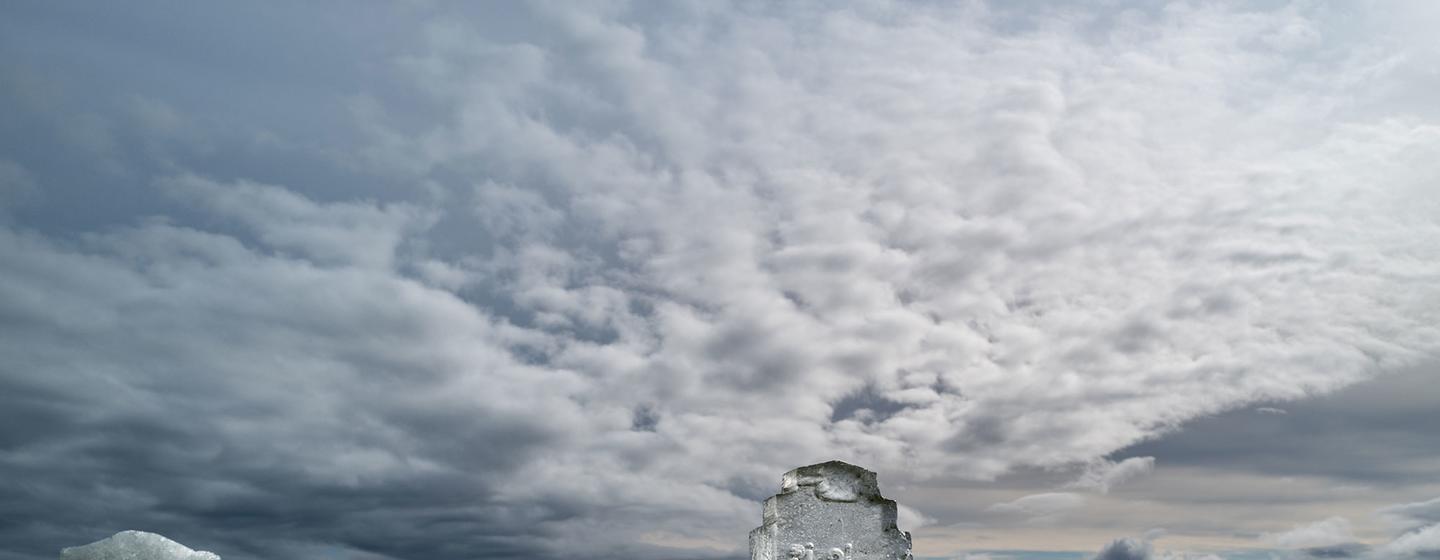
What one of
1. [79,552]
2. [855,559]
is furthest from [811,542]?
[79,552]

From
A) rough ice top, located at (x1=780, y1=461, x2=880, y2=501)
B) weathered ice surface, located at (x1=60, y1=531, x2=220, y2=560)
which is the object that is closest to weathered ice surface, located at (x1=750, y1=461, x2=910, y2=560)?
rough ice top, located at (x1=780, y1=461, x2=880, y2=501)

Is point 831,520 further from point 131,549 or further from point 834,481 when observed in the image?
point 131,549

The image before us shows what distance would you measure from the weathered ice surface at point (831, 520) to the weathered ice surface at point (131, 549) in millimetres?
5338

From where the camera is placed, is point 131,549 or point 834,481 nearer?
point 131,549

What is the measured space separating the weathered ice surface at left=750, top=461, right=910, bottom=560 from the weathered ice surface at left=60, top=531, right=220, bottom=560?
534 centimetres

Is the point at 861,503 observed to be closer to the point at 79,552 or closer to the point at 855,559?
the point at 855,559

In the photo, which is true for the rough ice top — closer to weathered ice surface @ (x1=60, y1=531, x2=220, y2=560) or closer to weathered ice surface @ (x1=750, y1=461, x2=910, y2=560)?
weathered ice surface @ (x1=750, y1=461, x2=910, y2=560)

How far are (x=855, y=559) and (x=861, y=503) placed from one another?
56 centimetres

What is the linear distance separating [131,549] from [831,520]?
6210 millimetres

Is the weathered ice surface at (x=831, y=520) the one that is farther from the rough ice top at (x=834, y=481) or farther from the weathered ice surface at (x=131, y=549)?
the weathered ice surface at (x=131, y=549)

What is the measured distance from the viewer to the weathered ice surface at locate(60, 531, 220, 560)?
745 centimetres

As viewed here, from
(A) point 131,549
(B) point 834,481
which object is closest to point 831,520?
(B) point 834,481

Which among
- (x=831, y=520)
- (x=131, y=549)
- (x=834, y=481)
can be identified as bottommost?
(x=131, y=549)

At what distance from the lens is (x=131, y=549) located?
750 centimetres
